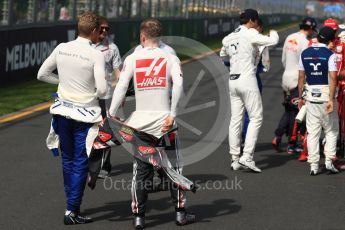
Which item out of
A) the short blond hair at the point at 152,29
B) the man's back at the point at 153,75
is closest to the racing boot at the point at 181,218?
the man's back at the point at 153,75

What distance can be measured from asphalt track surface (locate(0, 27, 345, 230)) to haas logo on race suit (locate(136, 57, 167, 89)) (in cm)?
126

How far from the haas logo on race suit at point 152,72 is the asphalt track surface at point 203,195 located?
126 cm

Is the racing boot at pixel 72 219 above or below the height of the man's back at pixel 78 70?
below

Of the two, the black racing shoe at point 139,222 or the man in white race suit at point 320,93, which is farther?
the man in white race suit at point 320,93

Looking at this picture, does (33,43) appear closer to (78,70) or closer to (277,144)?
(277,144)

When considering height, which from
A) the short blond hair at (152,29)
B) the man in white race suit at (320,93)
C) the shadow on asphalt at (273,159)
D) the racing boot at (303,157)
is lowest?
the shadow on asphalt at (273,159)

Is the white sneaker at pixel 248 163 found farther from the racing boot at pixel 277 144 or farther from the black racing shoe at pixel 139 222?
the black racing shoe at pixel 139 222

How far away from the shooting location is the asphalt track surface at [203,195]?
24.9 feet

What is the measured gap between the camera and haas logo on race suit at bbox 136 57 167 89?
715 cm

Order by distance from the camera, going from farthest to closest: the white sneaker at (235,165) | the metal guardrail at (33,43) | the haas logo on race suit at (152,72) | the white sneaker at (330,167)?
the metal guardrail at (33,43) < the white sneaker at (235,165) < the white sneaker at (330,167) < the haas logo on race suit at (152,72)

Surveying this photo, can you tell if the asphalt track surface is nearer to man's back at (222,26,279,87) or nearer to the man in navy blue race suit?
the man in navy blue race suit

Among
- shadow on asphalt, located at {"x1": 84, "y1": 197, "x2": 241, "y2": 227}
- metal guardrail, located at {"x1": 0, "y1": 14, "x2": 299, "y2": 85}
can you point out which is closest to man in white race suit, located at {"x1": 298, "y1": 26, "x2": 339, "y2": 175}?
shadow on asphalt, located at {"x1": 84, "y1": 197, "x2": 241, "y2": 227}

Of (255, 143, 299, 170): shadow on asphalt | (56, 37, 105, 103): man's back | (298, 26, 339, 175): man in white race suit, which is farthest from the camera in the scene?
(255, 143, 299, 170): shadow on asphalt

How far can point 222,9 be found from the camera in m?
44.9
